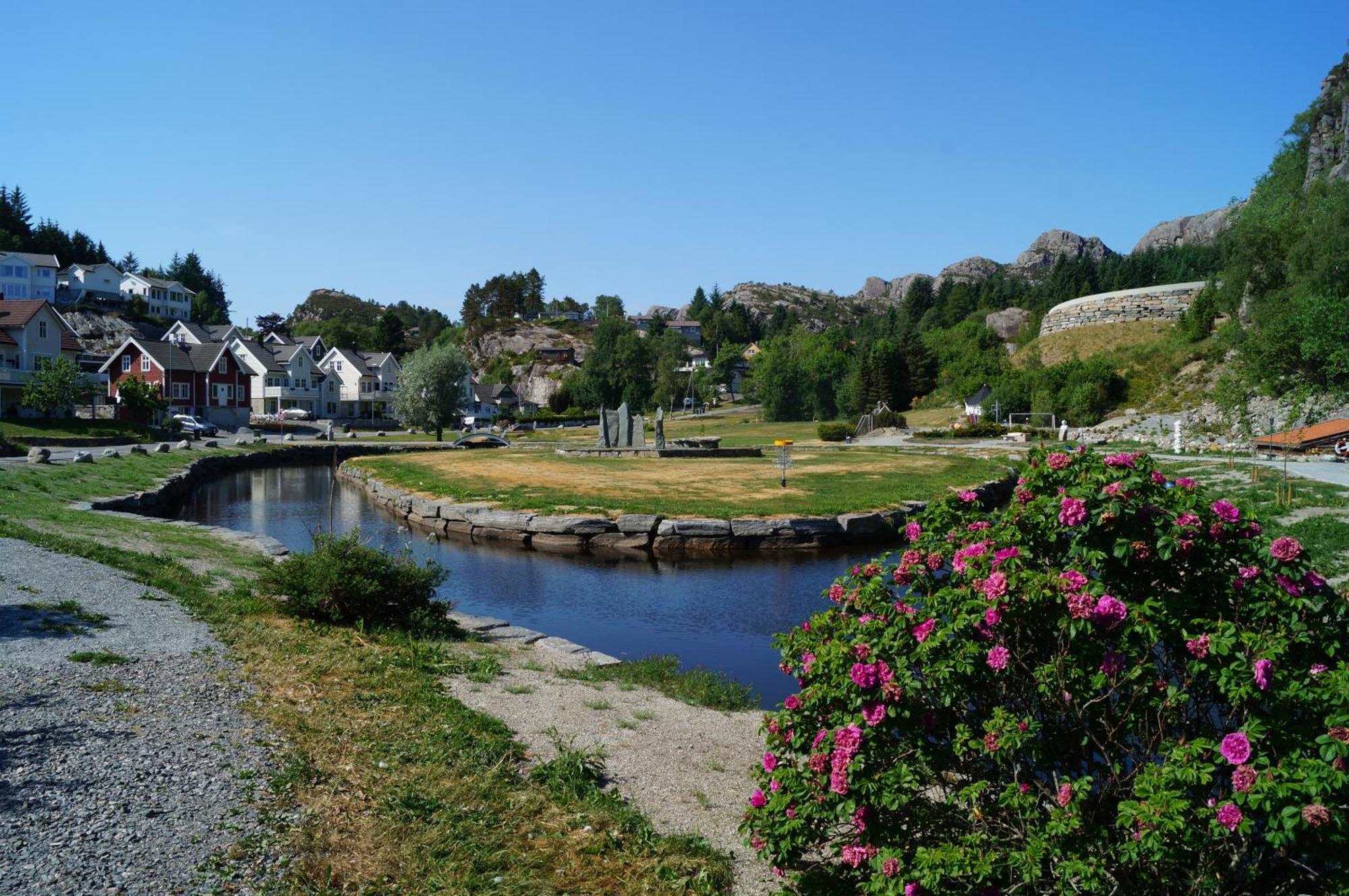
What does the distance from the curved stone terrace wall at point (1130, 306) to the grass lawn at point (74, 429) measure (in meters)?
83.5

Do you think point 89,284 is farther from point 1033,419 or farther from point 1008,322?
point 1008,322

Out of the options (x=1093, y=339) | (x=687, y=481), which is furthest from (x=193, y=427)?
(x=1093, y=339)

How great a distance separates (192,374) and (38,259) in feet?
199

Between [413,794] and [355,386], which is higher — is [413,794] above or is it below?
below

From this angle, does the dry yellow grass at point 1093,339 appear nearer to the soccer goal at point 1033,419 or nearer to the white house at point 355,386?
the soccer goal at point 1033,419

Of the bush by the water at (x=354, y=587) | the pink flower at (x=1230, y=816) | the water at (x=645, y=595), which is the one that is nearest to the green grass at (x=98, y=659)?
the bush by the water at (x=354, y=587)

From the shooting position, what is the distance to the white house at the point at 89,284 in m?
128

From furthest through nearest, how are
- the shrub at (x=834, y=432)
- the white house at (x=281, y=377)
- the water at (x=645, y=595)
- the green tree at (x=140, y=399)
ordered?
the white house at (x=281, y=377), the shrub at (x=834, y=432), the green tree at (x=140, y=399), the water at (x=645, y=595)

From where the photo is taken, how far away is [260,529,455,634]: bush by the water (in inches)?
484

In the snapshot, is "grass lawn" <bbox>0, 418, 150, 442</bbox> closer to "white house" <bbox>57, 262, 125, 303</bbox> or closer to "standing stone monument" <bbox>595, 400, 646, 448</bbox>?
"standing stone monument" <bbox>595, 400, 646, 448</bbox>

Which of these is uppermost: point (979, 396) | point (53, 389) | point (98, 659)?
point (53, 389)

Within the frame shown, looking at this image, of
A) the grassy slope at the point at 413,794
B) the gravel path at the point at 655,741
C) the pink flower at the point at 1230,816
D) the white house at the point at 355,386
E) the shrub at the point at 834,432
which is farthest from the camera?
the white house at the point at 355,386

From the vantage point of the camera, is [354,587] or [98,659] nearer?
[98,659]

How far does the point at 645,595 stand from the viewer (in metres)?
19.7
